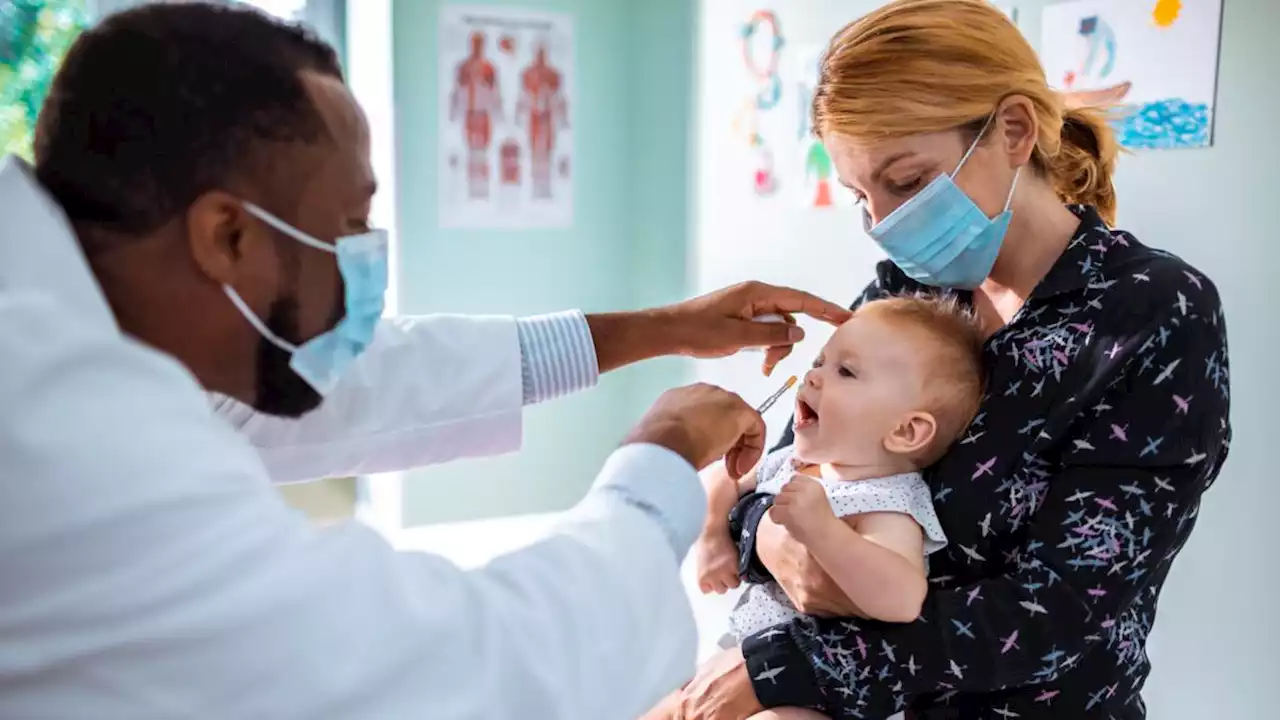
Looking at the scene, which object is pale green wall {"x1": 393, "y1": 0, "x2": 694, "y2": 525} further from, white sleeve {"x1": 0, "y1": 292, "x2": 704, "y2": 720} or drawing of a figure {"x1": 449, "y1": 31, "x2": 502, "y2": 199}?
white sleeve {"x1": 0, "y1": 292, "x2": 704, "y2": 720}

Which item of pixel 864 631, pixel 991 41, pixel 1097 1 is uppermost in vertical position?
pixel 1097 1

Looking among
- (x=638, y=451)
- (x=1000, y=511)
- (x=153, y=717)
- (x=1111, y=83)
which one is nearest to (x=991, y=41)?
(x=1000, y=511)

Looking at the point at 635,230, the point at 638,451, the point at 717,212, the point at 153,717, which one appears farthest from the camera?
the point at 635,230

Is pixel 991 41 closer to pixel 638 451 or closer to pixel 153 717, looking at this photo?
pixel 638 451

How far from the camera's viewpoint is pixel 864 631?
132cm

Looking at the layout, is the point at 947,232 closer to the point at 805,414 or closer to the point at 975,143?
the point at 975,143

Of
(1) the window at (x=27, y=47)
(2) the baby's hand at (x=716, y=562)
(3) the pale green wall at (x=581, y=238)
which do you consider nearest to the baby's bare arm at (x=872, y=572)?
(2) the baby's hand at (x=716, y=562)

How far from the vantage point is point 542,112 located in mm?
4102

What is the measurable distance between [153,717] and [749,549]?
88 centimetres

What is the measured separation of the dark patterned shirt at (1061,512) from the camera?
1222 millimetres

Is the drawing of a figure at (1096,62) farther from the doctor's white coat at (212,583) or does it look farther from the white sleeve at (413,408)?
the doctor's white coat at (212,583)

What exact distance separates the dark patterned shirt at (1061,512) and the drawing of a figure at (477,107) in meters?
2.93

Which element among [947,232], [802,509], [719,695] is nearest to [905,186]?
[947,232]

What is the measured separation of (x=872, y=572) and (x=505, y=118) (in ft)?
10.2
